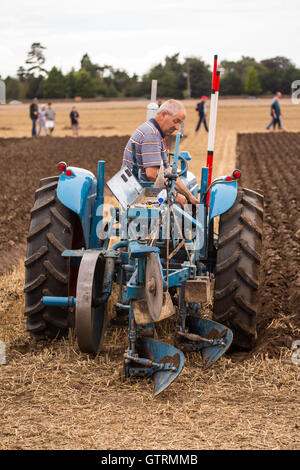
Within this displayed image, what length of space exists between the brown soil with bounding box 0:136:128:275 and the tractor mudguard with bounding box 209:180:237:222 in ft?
10.4

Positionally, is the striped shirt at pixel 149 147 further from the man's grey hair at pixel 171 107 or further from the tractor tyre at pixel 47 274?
the tractor tyre at pixel 47 274

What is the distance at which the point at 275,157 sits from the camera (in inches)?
719

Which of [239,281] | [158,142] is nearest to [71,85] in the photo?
[158,142]

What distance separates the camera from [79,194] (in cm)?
478

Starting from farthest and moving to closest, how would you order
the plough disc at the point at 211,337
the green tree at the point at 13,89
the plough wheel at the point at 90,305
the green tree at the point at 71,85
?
the green tree at the point at 71,85
the green tree at the point at 13,89
the plough disc at the point at 211,337
the plough wheel at the point at 90,305

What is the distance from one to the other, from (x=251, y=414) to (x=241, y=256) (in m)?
1.26

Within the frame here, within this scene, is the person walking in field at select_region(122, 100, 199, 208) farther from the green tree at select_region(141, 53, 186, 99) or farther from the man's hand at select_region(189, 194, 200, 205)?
the green tree at select_region(141, 53, 186, 99)

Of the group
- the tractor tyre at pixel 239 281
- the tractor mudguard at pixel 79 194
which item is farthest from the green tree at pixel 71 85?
the tractor tyre at pixel 239 281

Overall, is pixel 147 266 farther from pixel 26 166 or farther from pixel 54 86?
pixel 54 86

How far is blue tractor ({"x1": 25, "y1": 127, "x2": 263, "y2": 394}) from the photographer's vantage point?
3967 millimetres

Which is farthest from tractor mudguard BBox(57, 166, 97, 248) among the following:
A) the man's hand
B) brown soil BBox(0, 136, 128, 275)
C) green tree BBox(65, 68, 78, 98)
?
green tree BBox(65, 68, 78, 98)

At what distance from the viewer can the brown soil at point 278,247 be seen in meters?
5.08

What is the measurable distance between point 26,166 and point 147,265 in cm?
1291
